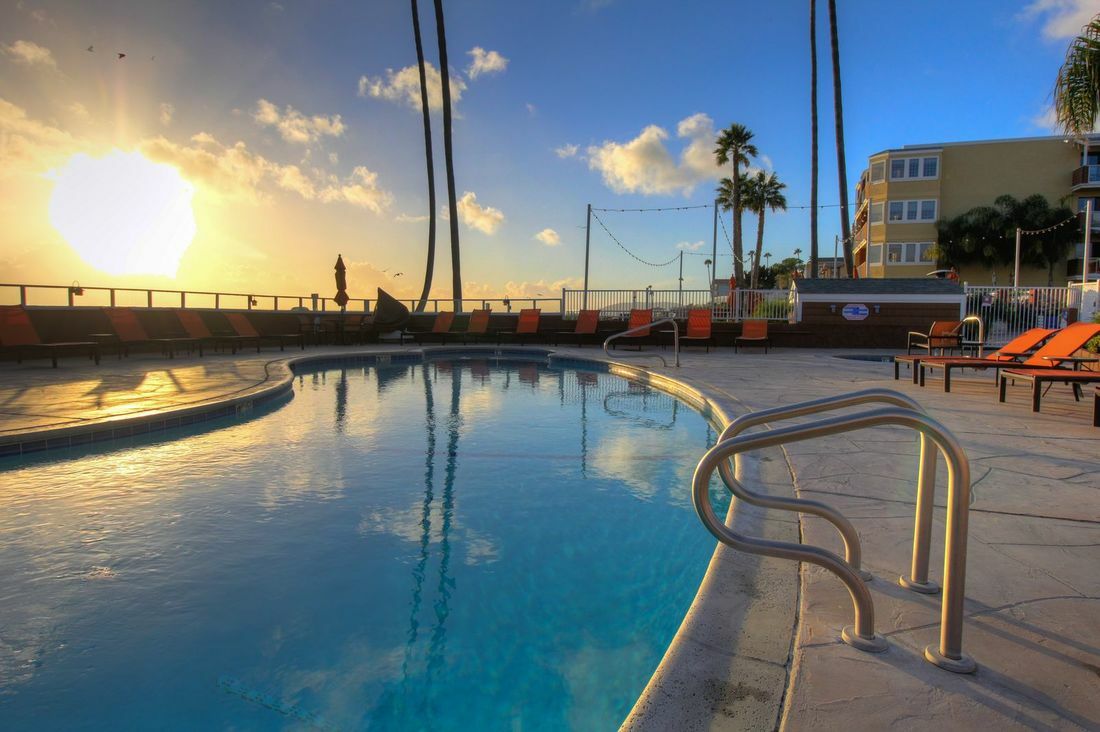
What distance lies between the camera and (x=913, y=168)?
3703 centimetres

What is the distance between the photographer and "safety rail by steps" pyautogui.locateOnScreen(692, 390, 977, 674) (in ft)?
5.14

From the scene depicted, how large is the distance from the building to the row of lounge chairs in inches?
1263

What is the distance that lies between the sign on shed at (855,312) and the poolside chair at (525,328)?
881 centimetres

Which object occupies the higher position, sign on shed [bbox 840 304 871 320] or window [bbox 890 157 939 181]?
window [bbox 890 157 939 181]

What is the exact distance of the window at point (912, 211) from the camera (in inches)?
1449

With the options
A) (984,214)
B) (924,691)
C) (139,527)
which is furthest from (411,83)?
(984,214)

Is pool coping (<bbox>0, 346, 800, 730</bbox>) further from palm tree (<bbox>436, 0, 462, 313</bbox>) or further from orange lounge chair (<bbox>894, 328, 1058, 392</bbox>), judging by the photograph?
palm tree (<bbox>436, 0, 462, 313</bbox>)

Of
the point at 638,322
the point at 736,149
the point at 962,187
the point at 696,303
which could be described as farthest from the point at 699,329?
the point at 962,187

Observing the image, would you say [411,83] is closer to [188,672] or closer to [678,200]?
[678,200]

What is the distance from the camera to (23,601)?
2.67 metres

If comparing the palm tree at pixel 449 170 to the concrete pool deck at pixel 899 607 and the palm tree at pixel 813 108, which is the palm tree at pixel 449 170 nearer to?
the palm tree at pixel 813 108

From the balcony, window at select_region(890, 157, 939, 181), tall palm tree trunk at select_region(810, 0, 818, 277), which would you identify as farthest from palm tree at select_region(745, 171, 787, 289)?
tall palm tree trunk at select_region(810, 0, 818, 277)

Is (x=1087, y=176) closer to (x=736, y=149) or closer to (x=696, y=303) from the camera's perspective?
(x=736, y=149)

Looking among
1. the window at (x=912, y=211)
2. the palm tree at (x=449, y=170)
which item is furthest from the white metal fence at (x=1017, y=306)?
the window at (x=912, y=211)
